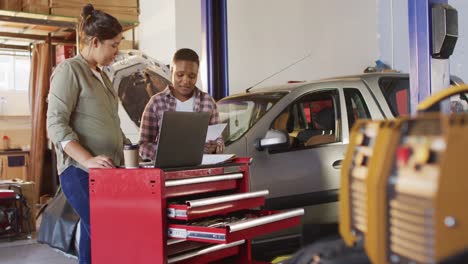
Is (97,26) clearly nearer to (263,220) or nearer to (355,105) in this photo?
(263,220)

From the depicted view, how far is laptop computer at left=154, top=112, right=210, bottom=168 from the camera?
81.2 inches

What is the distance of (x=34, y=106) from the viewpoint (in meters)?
7.48

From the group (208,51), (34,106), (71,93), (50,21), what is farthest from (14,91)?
(71,93)

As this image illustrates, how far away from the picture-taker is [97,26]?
7.43ft

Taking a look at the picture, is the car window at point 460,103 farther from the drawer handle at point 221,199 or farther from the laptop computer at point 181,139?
the laptop computer at point 181,139

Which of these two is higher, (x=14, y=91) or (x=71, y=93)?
(x=14, y=91)

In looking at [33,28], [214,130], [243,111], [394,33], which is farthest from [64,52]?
[214,130]

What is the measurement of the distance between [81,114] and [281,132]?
1733 mm

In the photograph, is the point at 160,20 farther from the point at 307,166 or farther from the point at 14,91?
the point at 307,166

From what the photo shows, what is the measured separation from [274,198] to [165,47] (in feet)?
12.3

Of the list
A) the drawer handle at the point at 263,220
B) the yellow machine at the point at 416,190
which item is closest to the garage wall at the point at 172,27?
the drawer handle at the point at 263,220

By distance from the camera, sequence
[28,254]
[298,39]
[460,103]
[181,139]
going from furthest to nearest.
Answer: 1. [298,39]
2. [28,254]
3. [460,103]
4. [181,139]

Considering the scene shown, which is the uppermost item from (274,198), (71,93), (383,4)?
(383,4)

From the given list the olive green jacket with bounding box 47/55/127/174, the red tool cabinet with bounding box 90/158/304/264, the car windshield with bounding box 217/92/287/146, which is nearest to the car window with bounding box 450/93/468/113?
the car windshield with bounding box 217/92/287/146
